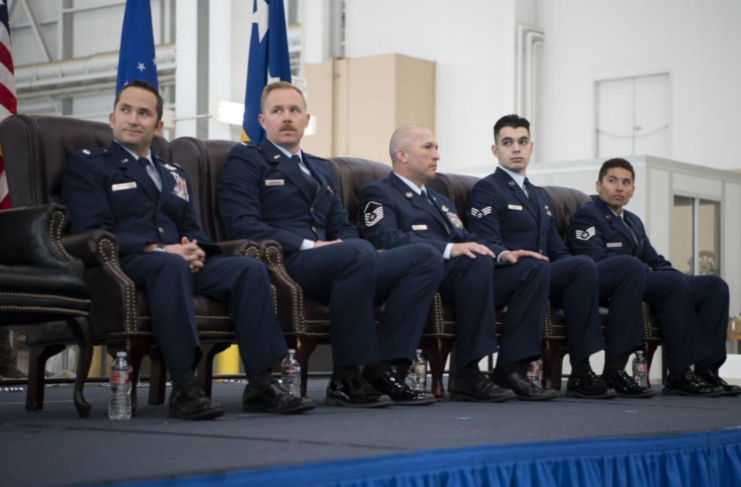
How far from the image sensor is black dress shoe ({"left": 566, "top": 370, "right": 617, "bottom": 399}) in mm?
4559

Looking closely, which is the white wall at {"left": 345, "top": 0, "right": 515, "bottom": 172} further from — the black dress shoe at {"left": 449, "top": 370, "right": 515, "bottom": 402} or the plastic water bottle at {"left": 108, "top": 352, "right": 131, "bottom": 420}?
the plastic water bottle at {"left": 108, "top": 352, "right": 131, "bottom": 420}

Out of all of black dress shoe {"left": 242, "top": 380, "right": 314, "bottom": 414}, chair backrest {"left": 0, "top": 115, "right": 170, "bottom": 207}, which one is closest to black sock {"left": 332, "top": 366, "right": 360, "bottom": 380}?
black dress shoe {"left": 242, "top": 380, "right": 314, "bottom": 414}

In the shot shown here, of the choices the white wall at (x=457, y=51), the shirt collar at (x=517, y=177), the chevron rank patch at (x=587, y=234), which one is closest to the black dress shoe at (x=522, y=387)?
the shirt collar at (x=517, y=177)

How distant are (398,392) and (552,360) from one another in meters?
1.23

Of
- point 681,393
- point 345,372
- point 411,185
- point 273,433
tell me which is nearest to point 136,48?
point 411,185

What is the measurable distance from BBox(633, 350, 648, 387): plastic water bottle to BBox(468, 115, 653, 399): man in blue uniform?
33 cm

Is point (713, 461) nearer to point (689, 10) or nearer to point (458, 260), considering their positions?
point (458, 260)

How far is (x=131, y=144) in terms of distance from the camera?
12.3ft

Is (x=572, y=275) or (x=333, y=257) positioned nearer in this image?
(x=333, y=257)

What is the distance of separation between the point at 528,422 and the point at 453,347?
4.11ft

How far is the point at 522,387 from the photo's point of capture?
14.0ft

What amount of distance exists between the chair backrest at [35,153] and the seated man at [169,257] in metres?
0.11

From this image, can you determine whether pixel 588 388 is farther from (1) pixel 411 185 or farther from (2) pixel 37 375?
(2) pixel 37 375

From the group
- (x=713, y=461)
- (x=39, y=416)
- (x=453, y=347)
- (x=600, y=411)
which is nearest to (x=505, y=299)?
(x=453, y=347)
